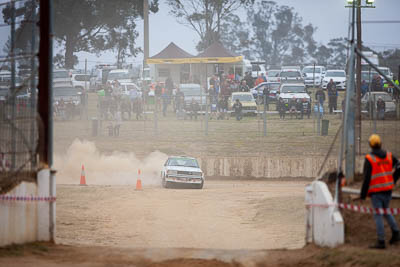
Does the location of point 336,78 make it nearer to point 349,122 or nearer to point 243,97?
point 243,97

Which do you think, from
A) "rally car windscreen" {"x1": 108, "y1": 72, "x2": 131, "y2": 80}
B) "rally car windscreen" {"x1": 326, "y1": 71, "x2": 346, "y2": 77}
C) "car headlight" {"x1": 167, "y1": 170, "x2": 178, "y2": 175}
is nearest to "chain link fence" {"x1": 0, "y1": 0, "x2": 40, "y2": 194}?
"car headlight" {"x1": 167, "y1": 170, "x2": 178, "y2": 175}

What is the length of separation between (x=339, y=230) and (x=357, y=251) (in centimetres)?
61

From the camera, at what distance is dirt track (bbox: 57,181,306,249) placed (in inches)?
561

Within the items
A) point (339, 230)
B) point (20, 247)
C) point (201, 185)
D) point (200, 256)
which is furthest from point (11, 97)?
point (201, 185)

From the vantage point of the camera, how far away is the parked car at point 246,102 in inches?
1371

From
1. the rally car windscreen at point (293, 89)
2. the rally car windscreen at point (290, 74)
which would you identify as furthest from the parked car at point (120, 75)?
the rally car windscreen at point (293, 89)

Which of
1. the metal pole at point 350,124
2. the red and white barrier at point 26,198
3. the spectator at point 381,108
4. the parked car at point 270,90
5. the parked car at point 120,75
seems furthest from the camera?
the parked car at point 120,75

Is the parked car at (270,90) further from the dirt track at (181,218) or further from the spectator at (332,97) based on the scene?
the dirt track at (181,218)

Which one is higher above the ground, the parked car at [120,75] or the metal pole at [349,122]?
the parked car at [120,75]

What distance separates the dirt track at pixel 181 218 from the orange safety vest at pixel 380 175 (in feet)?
10.8

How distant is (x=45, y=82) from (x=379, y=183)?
20.9 feet

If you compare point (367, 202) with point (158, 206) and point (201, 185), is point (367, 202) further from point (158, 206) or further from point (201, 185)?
point (201, 185)

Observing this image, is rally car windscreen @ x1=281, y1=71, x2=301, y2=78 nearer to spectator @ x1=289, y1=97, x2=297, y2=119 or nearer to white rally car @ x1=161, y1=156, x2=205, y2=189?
spectator @ x1=289, y1=97, x2=297, y2=119

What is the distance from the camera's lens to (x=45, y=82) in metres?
12.1
